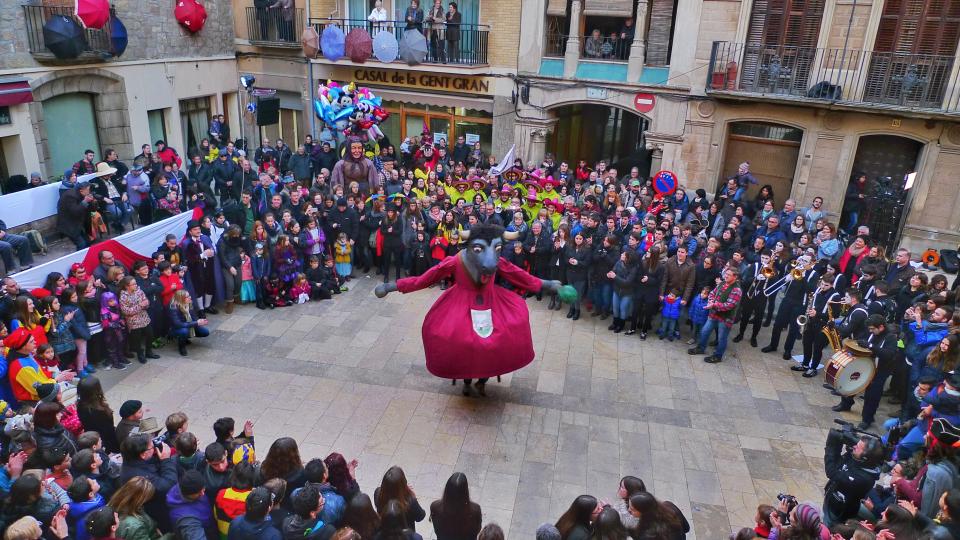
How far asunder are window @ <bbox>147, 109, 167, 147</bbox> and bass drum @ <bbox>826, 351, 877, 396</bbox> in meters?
17.9

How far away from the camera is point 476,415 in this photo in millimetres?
8828

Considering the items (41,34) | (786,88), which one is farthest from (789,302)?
(41,34)

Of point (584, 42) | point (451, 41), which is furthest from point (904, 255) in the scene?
point (451, 41)

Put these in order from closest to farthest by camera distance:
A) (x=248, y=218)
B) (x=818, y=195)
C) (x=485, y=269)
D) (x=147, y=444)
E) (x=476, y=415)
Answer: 1. (x=147, y=444)
2. (x=485, y=269)
3. (x=476, y=415)
4. (x=248, y=218)
5. (x=818, y=195)

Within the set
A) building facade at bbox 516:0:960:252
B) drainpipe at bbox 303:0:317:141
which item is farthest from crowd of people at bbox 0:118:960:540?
drainpipe at bbox 303:0:317:141

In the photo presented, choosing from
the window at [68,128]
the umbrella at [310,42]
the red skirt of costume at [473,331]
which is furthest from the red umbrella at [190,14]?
the red skirt of costume at [473,331]

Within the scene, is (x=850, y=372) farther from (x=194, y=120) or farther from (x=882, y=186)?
(x=194, y=120)

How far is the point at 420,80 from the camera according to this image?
64.3 ft

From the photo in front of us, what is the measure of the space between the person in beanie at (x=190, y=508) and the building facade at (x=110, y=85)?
13124 mm

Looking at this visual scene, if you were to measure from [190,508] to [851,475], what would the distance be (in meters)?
5.29

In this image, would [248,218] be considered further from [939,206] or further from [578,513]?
[939,206]

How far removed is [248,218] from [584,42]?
9772mm

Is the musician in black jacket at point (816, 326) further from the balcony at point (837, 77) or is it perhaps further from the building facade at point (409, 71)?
the building facade at point (409, 71)

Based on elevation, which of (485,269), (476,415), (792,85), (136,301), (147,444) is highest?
(792,85)
